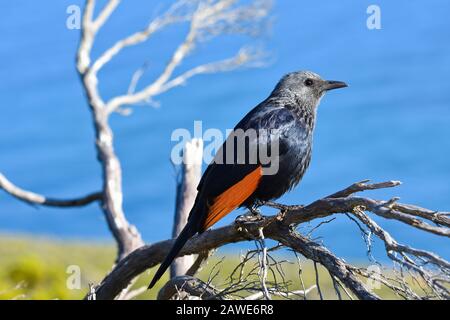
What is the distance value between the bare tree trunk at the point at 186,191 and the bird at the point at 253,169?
1.53m

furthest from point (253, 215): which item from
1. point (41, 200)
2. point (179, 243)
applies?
point (41, 200)

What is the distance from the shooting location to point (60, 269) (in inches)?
340

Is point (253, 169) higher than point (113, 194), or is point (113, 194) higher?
point (113, 194)

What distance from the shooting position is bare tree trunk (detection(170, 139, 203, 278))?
627 cm

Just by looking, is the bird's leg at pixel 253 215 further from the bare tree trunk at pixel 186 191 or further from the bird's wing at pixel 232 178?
the bare tree trunk at pixel 186 191

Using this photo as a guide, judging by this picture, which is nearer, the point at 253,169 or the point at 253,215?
the point at 253,169

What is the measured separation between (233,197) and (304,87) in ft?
4.18

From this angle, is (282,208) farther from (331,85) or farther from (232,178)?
(331,85)

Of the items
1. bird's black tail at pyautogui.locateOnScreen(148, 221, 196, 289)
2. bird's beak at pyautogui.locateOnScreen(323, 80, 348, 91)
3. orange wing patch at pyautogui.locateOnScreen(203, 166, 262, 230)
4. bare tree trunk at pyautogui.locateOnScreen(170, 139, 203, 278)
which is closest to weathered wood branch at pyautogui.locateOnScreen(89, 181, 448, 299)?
orange wing patch at pyautogui.locateOnScreen(203, 166, 262, 230)

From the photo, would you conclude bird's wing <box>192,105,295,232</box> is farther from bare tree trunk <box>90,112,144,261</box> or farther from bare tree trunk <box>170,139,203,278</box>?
bare tree trunk <box>90,112,144,261</box>

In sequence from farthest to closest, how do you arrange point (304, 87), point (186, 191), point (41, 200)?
point (41, 200) < point (186, 191) < point (304, 87)

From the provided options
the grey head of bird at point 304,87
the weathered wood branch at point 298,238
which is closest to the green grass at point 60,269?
the weathered wood branch at point 298,238
